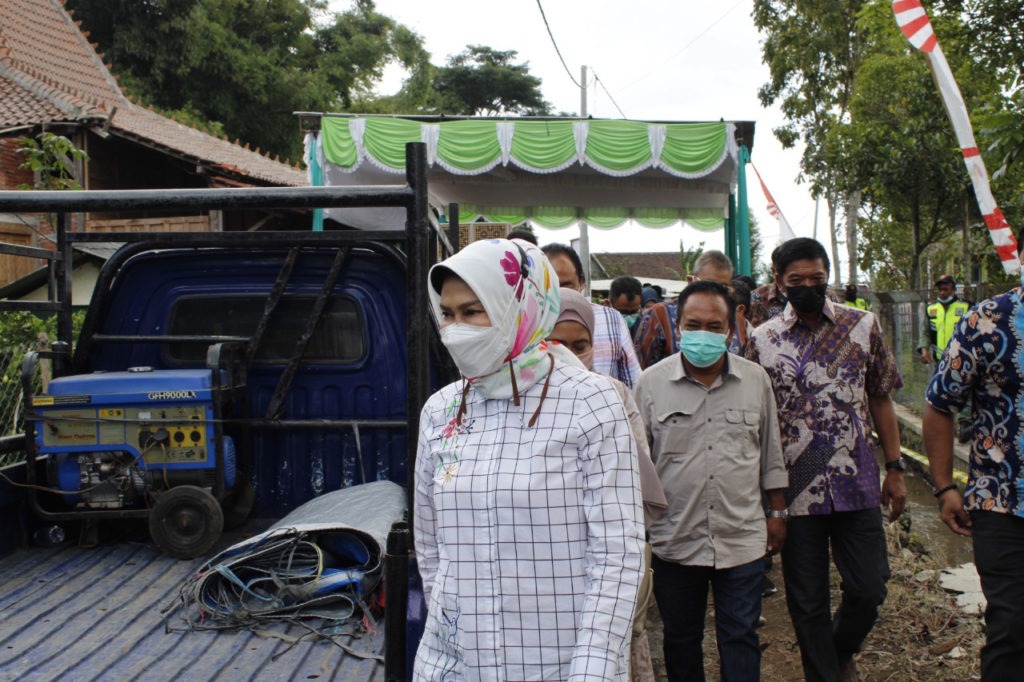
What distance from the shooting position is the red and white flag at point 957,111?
5.05m

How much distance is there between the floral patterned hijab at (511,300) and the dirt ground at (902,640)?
299 centimetres

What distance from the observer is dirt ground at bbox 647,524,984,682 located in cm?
413

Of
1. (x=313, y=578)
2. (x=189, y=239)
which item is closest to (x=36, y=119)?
(x=189, y=239)

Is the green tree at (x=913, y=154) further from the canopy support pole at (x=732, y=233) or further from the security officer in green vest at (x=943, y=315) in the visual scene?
the canopy support pole at (x=732, y=233)

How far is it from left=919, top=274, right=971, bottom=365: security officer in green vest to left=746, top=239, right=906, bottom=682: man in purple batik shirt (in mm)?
8316

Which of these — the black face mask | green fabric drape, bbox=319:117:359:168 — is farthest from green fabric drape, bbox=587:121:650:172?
the black face mask

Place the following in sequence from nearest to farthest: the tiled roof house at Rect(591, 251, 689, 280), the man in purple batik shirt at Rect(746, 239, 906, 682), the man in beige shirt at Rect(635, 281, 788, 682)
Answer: the man in beige shirt at Rect(635, 281, 788, 682) → the man in purple batik shirt at Rect(746, 239, 906, 682) → the tiled roof house at Rect(591, 251, 689, 280)

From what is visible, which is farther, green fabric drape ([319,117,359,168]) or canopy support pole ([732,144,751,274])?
canopy support pole ([732,144,751,274])

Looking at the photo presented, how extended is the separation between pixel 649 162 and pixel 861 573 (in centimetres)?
658

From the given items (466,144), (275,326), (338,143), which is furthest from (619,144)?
(275,326)

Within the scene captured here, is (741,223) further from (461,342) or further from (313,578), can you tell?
(461,342)

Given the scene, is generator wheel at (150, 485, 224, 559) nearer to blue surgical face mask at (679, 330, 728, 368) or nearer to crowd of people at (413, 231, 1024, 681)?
crowd of people at (413, 231, 1024, 681)

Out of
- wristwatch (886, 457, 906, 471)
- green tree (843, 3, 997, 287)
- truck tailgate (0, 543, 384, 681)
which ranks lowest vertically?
truck tailgate (0, 543, 384, 681)

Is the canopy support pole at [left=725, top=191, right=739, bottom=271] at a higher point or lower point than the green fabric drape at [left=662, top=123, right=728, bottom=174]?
lower
